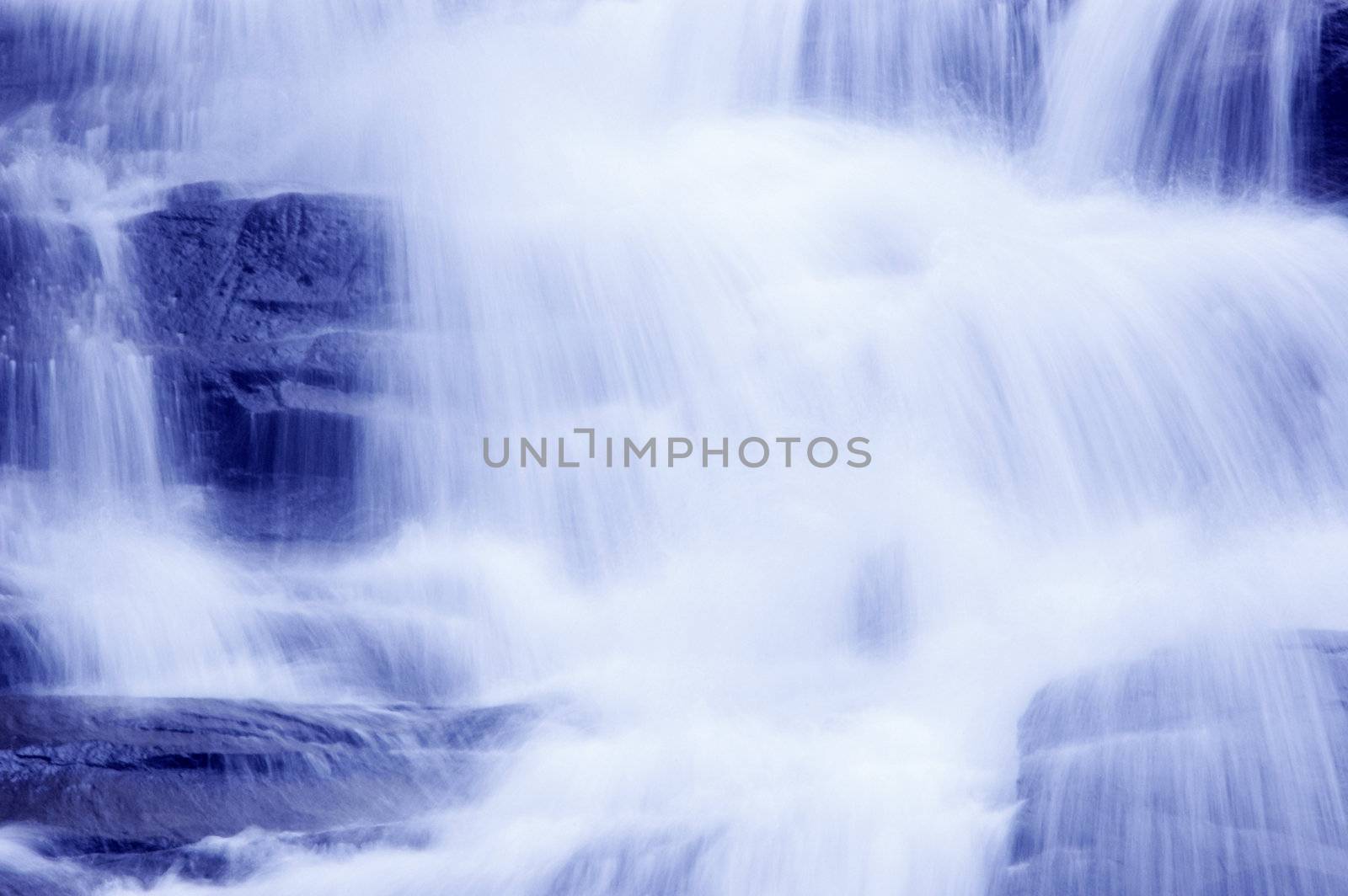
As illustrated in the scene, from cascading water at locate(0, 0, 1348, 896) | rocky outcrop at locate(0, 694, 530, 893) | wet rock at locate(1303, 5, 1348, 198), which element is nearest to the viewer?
rocky outcrop at locate(0, 694, 530, 893)

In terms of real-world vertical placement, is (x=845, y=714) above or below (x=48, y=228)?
below

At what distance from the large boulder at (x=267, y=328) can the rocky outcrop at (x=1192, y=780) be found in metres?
4.62

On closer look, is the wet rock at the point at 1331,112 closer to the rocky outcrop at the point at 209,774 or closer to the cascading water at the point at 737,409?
the cascading water at the point at 737,409

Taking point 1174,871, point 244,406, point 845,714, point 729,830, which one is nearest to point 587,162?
point 244,406

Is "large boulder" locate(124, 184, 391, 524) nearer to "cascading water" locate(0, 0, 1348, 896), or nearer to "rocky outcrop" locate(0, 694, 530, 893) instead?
"cascading water" locate(0, 0, 1348, 896)

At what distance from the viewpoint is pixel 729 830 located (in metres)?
5.84

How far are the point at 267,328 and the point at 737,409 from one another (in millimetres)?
3026

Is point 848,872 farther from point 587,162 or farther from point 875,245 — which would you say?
point 587,162

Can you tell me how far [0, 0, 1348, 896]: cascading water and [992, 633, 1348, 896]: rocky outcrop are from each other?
35mm

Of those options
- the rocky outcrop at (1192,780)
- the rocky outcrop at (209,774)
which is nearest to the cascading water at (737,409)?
the rocky outcrop at (1192,780)

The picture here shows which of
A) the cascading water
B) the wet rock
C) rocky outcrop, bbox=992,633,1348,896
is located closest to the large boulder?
the cascading water

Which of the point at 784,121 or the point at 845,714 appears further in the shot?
the point at 784,121

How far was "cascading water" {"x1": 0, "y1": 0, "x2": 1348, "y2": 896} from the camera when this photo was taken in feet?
20.2

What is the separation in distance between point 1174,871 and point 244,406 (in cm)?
582
